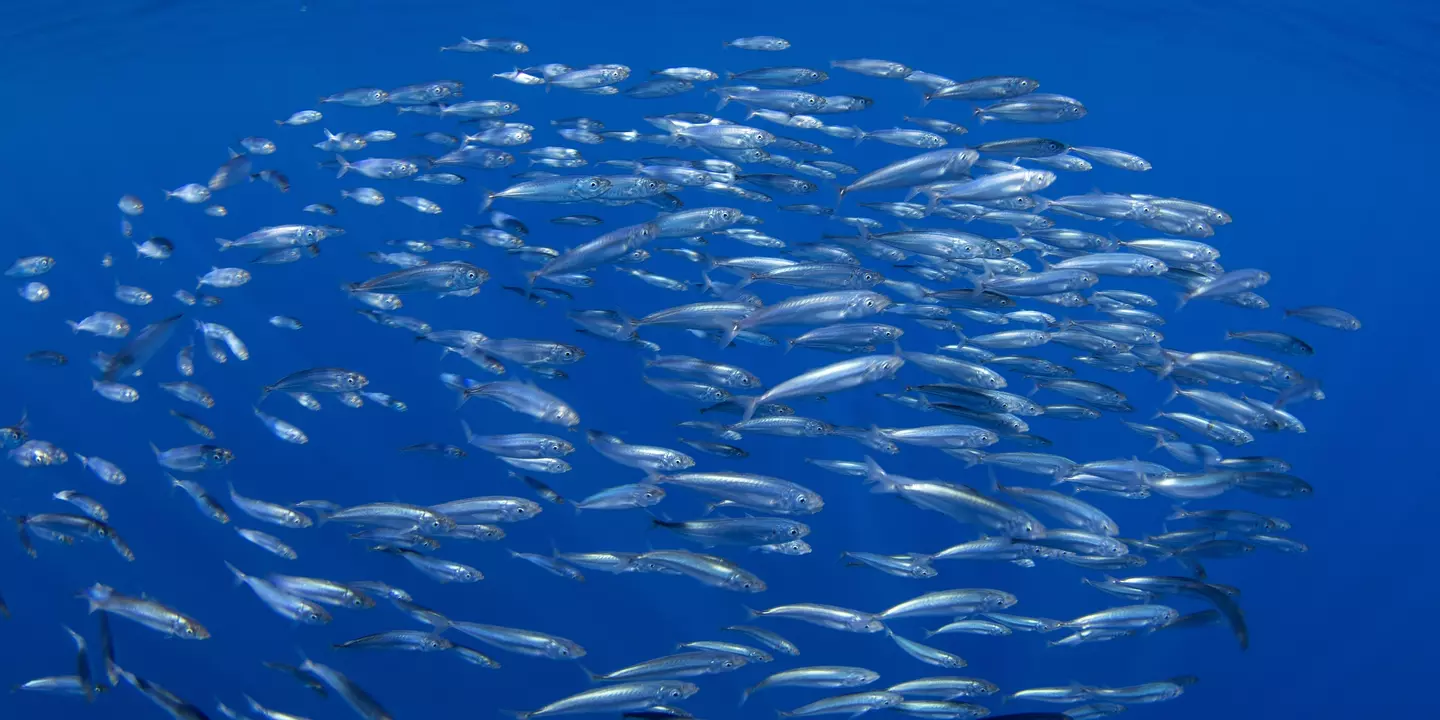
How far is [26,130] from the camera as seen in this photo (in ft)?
123

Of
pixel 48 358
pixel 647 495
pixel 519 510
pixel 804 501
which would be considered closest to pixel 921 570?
pixel 804 501

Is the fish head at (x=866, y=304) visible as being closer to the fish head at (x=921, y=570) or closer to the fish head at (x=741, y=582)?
the fish head at (x=741, y=582)

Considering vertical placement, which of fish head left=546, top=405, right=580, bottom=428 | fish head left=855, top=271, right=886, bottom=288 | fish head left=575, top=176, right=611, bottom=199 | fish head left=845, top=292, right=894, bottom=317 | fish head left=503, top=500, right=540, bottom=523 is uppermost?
fish head left=575, top=176, right=611, bottom=199

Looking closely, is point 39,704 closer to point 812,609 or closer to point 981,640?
point 812,609

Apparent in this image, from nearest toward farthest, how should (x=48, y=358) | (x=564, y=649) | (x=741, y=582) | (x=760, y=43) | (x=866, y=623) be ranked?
(x=741, y=582)
(x=564, y=649)
(x=866, y=623)
(x=48, y=358)
(x=760, y=43)

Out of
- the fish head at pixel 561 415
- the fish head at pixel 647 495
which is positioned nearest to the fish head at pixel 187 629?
the fish head at pixel 561 415

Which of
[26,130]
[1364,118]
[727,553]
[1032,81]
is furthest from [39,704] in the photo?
[1364,118]

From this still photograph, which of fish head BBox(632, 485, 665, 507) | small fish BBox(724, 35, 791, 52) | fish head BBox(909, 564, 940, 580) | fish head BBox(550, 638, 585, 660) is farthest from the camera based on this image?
small fish BBox(724, 35, 791, 52)

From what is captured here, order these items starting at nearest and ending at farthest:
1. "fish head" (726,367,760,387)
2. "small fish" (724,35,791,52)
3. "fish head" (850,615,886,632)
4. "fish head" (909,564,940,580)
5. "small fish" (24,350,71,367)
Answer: "fish head" (850,615,886,632), "fish head" (909,564,940,580), "fish head" (726,367,760,387), "small fish" (24,350,71,367), "small fish" (724,35,791,52)

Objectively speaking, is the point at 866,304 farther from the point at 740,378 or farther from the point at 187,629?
the point at 187,629

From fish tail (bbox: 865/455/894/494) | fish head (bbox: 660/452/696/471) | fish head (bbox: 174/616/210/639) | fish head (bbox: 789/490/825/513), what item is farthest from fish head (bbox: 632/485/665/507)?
fish head (bbox: 174/616/210/639)

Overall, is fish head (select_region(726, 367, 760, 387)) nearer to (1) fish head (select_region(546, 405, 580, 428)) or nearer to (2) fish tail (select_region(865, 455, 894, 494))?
(1) fish head (select_region(546, 405, 580, 428))

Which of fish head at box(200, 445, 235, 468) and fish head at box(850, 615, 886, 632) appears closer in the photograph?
fish head at box(850, 615, 886, 632)

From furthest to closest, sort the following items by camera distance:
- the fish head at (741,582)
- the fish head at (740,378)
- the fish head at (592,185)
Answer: the fish head at (740,378) → the fish head at (592,185) → the fish head at (741,582)
